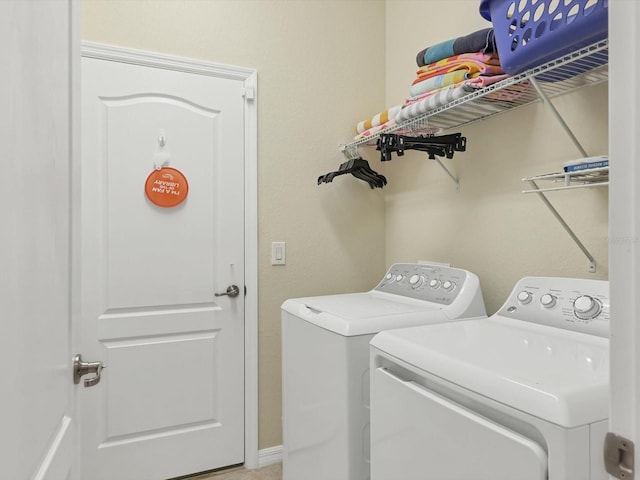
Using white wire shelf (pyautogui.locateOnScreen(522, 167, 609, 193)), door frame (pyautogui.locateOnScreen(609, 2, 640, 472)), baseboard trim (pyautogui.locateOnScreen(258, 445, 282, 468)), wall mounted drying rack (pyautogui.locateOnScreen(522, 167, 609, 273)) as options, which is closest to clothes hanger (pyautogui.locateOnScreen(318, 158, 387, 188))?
wall mounted drying rack (pyautogui.locateOnScreen(522, 167, 609, 273))

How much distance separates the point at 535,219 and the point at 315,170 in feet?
3.93

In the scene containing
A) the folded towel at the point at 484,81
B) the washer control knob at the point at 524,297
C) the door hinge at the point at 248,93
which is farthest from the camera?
the door hinge at the point at 248,93

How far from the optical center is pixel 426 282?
5.96 ft

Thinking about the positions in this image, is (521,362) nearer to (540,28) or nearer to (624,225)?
(624,225)

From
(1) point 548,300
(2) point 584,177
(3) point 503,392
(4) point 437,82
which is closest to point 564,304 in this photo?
(1) point 548,300

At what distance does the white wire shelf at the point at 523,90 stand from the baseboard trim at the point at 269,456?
1743 mm

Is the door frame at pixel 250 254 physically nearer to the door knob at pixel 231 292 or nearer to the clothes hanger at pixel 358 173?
the door knob at pixel 231 292

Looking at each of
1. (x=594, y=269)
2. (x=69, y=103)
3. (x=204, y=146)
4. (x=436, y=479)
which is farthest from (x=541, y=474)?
(x=204, y=146)

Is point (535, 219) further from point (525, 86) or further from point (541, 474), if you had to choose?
point (541, 474)

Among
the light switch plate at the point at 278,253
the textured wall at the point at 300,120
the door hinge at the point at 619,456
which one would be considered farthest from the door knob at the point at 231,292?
the door hinge at the point at 619,456

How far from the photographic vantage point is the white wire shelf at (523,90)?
4.03 ft

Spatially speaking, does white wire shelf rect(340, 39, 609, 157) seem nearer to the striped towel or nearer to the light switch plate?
the striped towel

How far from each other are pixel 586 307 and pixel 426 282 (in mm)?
698

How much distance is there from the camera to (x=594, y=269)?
1.41 m
